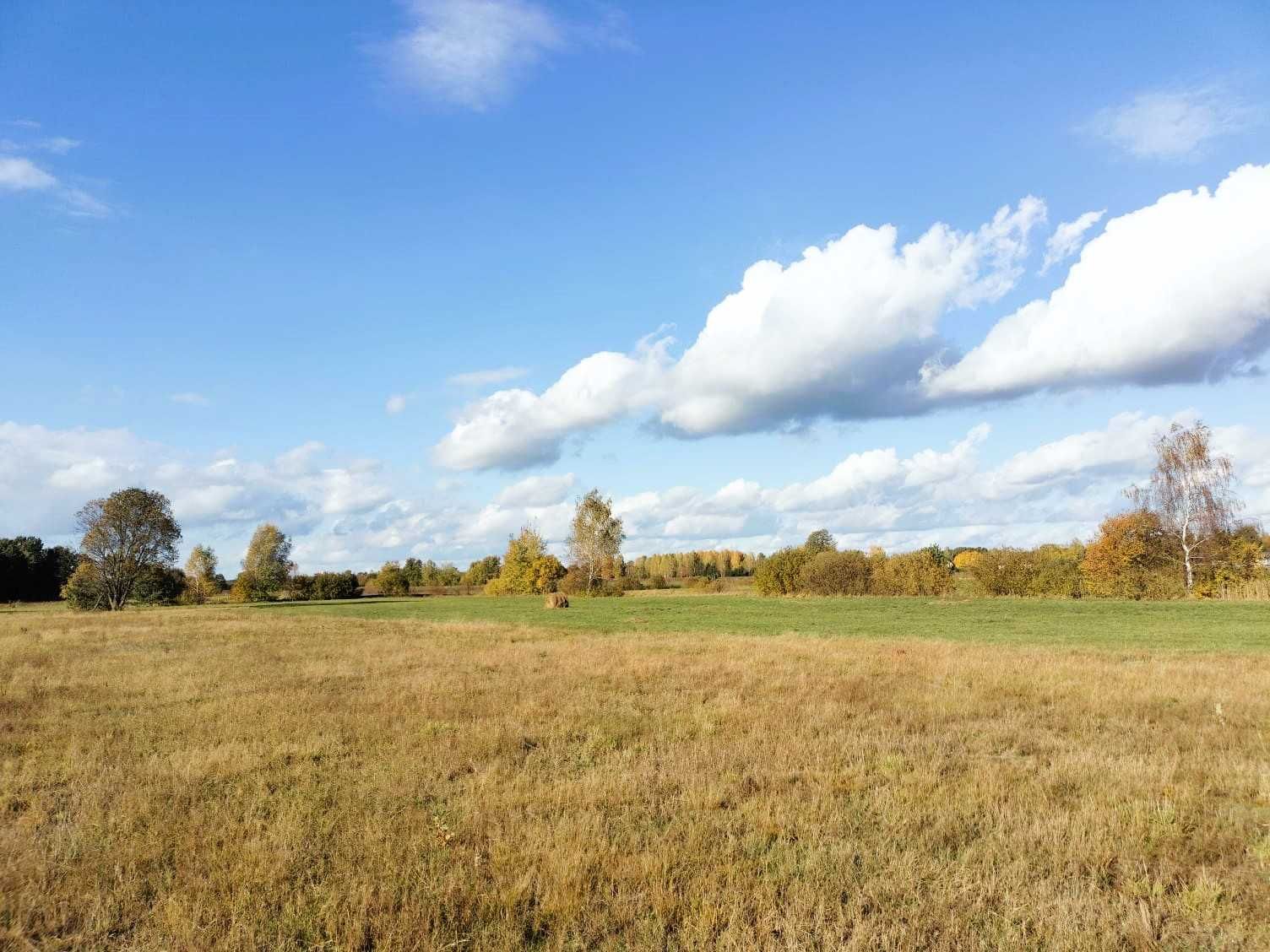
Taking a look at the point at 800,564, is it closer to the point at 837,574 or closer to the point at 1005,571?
the point at 837,574

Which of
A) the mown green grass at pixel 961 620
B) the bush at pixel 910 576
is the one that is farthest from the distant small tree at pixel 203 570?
the bush at pixel 910 576

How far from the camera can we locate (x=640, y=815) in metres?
8.44

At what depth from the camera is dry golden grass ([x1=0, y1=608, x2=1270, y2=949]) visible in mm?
5895

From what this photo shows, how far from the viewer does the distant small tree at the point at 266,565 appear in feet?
369

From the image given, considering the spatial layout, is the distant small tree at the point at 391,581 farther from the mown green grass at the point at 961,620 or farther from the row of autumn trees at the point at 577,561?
the mown green grass at the point at 961,620

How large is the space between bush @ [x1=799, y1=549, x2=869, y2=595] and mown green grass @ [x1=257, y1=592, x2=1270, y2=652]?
16.5 m

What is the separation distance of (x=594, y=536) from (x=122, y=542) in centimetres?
6103

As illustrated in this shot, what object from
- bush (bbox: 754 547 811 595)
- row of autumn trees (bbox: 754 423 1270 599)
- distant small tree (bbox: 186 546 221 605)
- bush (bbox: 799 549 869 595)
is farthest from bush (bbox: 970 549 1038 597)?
distant small tree (bbox: 186 546 221 605)

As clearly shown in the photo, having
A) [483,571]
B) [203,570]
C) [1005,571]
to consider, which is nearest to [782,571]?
[1005,571]

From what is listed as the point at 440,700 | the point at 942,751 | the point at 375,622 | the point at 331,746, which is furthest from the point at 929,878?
the point at 375,622

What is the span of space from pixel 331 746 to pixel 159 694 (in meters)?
8.49

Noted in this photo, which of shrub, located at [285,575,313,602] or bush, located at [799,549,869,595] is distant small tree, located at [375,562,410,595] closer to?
shrub, located at [285,575,313,602]

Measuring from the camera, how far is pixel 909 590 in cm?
7594

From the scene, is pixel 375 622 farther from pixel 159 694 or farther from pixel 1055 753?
pixel 1055 753
